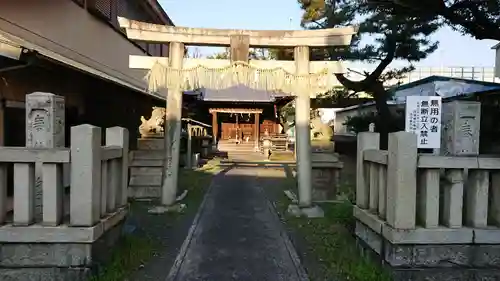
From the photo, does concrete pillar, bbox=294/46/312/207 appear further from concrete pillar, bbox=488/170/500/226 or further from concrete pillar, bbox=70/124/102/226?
concrete pillar, bbox=70/124/102/226

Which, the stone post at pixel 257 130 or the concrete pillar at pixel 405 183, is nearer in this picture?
the concrete pillar at pixel 405 183

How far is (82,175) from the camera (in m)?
4.99

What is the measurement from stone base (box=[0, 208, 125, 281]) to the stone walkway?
105 cm

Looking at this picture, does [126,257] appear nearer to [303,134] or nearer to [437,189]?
[437,189]

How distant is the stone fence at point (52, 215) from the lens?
4.92 meters

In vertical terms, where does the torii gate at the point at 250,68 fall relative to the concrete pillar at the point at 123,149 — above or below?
above

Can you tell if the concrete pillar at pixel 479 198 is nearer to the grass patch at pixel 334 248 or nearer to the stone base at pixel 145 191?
the grass patch at pixel 334 248

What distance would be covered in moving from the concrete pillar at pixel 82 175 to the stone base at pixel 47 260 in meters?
0.24

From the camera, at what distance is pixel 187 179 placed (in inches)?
645

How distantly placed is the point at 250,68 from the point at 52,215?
18.9ft

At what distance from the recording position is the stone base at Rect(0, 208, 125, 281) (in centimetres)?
493

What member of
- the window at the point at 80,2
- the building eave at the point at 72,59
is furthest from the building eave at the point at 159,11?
the window at the point at 80,2

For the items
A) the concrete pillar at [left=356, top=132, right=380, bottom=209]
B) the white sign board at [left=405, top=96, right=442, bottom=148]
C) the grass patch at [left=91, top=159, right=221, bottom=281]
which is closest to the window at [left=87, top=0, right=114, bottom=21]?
the grass patch at [left=91, top=159, right=221, bottom=281]

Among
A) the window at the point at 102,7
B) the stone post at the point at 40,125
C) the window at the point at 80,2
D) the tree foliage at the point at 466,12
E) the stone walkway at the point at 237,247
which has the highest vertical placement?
the window at the point at 102,7
